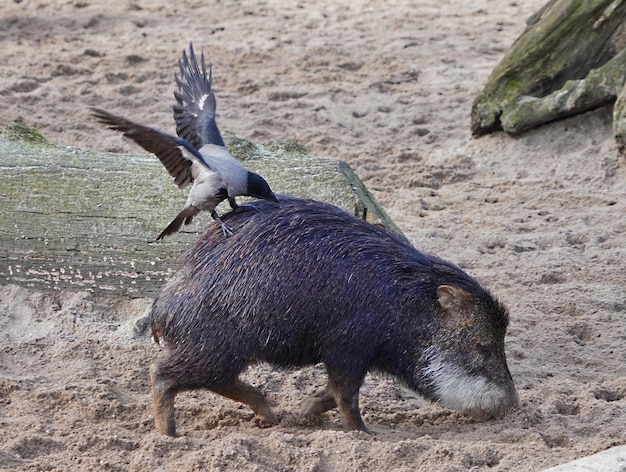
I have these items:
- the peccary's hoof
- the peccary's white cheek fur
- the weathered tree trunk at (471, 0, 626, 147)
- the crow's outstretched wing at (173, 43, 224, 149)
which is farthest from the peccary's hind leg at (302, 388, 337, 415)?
the weathered tree trunk at (471, 0, 626, 147)

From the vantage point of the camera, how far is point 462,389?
179 inches

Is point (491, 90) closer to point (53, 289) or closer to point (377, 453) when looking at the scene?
point (53, 289)

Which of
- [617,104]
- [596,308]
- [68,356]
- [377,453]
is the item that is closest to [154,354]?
[68,356]

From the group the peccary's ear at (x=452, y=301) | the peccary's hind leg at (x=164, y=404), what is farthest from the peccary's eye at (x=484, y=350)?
the peccary's hind leg at (x=164, y=404)

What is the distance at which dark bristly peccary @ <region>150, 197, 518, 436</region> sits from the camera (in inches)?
172

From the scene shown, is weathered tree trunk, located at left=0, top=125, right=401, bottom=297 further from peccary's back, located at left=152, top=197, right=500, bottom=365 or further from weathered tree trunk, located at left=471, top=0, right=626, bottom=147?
weathered tree trunk, located at left=471, top=0, right=626, bottom=147

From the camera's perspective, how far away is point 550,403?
187 inches

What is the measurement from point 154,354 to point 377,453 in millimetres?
1579

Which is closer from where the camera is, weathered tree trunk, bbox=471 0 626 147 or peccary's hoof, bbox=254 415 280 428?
Result: peccary's hoof, bbox=254 415 280 428

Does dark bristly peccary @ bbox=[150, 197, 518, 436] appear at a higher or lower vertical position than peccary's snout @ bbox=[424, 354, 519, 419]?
higher

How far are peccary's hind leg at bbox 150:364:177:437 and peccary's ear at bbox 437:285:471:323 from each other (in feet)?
3.85

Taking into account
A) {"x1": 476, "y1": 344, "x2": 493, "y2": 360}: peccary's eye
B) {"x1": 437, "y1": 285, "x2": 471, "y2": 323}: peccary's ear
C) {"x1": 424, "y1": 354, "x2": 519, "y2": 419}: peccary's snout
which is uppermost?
{"x1": 437, "y1": 285, "x2": 471, "y2": 323}: peccary's ear

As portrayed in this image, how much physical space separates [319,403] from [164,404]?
0.69 m

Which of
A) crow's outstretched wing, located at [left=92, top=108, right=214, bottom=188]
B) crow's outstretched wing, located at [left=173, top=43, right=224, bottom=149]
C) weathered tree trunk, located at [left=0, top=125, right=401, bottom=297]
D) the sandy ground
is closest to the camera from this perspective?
crow's outstretched wing, located at [left=92, top=108, right=214, bottom=188]
